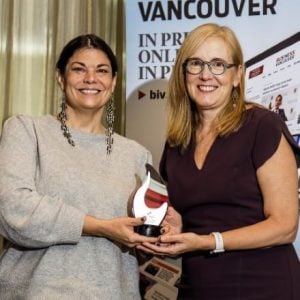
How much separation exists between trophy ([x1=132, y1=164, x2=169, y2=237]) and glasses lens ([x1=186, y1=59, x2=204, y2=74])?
12.7 inches

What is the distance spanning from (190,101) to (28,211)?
1.99 feet

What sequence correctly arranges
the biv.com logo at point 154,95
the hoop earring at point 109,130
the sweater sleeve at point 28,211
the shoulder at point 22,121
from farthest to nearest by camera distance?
the biv.com logo at point 154,95 → the hoop earring at point 109,130 → the shoulder at point 22,121 → the sweater sleeve at point 28,211

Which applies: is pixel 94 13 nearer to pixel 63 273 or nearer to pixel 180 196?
pixel 180 196

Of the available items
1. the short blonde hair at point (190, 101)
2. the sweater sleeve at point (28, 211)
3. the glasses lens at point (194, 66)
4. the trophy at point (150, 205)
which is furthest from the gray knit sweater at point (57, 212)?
the glasses lens at point (194, 66)

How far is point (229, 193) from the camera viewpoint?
59.7 inches

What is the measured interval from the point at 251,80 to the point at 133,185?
78 cm

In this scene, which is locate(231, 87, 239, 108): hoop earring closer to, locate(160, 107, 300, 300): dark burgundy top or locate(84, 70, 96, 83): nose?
locate(160, 107, 300, 300): dark burgundy top

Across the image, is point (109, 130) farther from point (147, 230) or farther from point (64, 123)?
point (147, 230)

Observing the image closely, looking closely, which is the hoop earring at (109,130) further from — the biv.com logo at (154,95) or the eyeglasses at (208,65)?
the biv.com logo at (154,95)

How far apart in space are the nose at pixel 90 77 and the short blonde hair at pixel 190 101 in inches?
9.5

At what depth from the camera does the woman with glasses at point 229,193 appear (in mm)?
1472

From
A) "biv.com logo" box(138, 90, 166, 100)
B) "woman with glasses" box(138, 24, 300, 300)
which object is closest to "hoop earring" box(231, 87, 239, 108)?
"woman with glasses" box(138, 24, 300, 300)

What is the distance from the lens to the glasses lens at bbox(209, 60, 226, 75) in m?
1.60

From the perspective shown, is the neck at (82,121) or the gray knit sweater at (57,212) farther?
the neck at (82,121)
